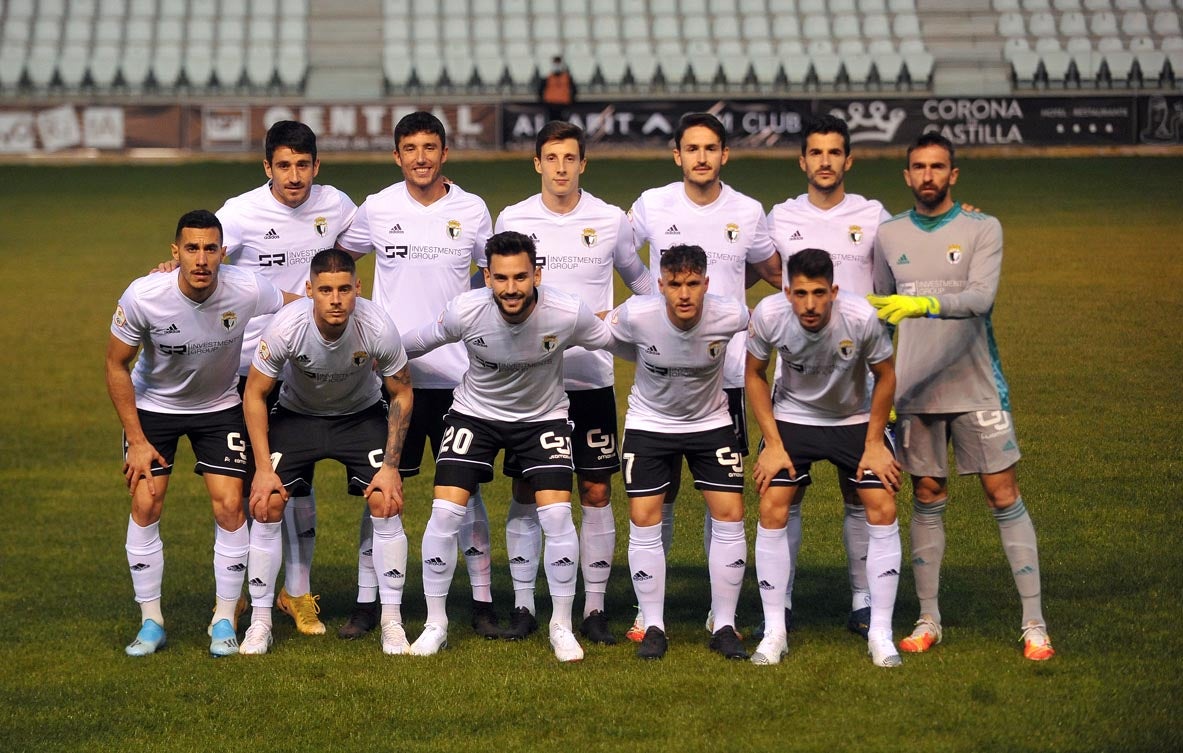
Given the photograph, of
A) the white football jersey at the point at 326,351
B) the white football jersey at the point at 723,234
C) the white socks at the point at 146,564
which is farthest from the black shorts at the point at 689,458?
A: the white socks at the point at 146,564

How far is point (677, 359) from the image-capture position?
684 centimetres

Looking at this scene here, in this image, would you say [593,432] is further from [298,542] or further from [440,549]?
[298,542]

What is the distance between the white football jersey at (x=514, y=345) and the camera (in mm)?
6852

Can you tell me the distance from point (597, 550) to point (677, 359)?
112 cm

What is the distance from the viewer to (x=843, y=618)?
7.49 metres

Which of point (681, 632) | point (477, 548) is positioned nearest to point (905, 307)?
point (681, 632)

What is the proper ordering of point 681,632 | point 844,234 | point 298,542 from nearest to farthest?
1. point 844,234
2. point 681,632
3. point 298,542

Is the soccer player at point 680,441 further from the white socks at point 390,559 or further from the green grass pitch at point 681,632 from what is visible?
the white socks at point 390,559

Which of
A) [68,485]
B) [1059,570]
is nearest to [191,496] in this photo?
[68,485]

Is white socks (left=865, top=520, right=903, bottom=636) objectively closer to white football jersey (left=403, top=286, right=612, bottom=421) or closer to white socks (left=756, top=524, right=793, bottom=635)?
white socks (left=756, top=524, right=793, bottom=635)

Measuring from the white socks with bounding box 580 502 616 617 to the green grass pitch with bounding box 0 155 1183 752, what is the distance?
0.79 ft

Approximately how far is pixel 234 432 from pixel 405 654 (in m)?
1.41

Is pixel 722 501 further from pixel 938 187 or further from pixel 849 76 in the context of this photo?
pixel 849 76

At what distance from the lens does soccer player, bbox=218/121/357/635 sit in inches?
295
